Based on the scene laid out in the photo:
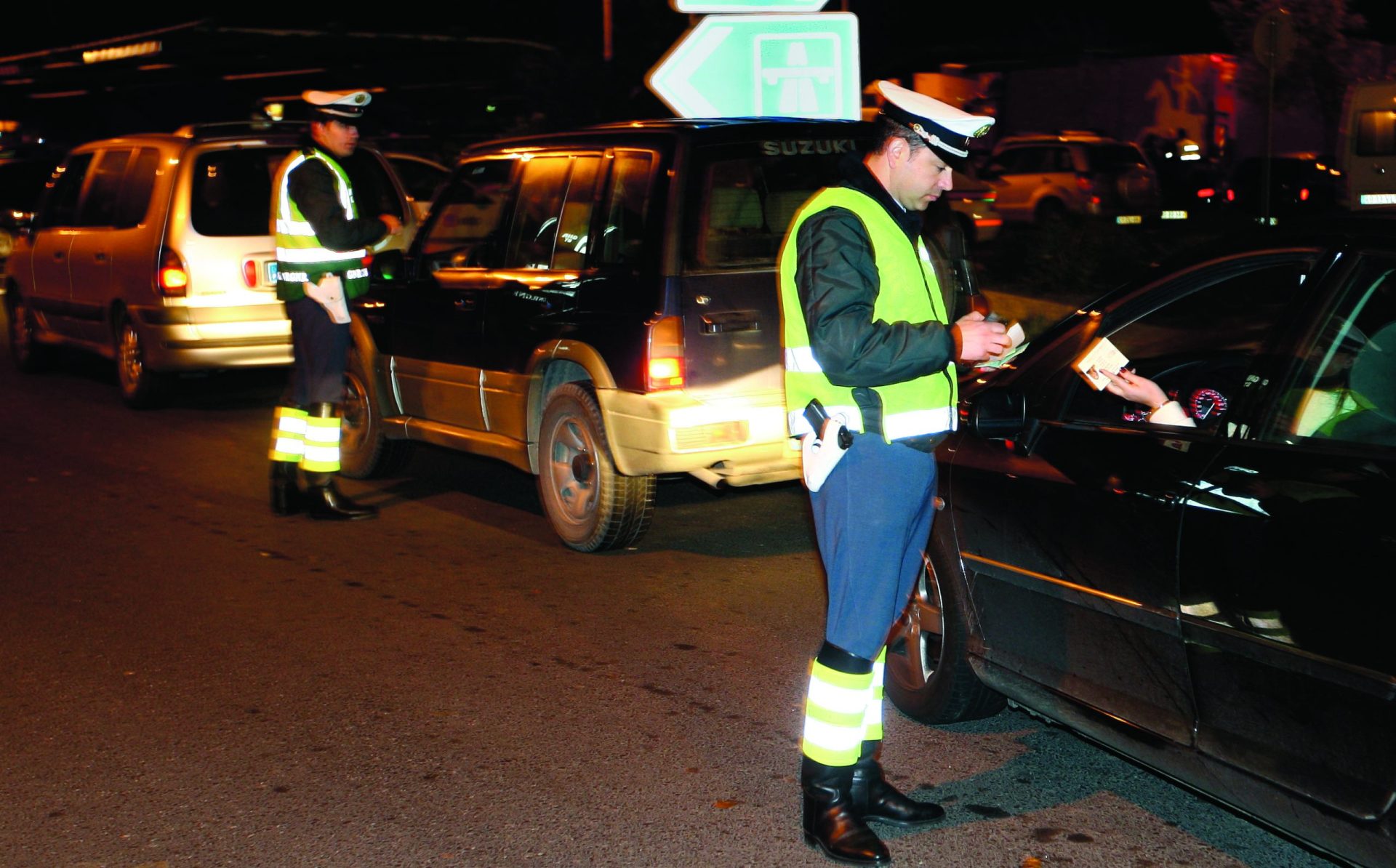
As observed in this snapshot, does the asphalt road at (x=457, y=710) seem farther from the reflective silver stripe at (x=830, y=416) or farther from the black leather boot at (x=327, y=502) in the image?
the reflective silver stripe at (x=830, y=416)

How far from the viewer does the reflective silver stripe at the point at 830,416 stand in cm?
383

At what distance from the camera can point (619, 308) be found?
674 cm

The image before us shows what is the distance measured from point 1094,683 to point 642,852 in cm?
124

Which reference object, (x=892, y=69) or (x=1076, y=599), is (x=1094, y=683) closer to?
(x=1076, y=599)

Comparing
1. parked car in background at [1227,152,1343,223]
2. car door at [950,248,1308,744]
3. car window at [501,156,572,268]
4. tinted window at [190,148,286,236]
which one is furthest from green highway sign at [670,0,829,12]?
parked car in background at [1227,152,1343,223]

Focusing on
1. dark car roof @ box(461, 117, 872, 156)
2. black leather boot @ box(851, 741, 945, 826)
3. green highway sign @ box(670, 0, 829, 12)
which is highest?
green highway sign @ box(670, 0, 829, 12)

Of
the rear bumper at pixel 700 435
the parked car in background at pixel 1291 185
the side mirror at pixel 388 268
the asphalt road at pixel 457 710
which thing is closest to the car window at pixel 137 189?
the asphalt road at pixel 457 710

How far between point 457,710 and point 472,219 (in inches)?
136

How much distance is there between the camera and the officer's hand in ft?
12.3

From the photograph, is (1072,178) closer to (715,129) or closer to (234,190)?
(234,190)

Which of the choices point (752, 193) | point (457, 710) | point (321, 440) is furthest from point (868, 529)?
point (321, 440)

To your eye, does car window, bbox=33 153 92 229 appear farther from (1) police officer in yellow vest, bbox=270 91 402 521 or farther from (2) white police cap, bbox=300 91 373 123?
(2) white police cap, bbox=300 91 373 123

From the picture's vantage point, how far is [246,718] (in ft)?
16.9

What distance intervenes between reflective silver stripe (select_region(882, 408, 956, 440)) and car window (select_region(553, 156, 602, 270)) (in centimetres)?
346
